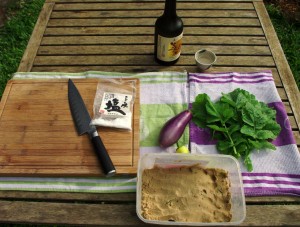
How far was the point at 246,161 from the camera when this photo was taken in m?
1.04

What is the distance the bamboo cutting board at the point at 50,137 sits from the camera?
1022 millimetres

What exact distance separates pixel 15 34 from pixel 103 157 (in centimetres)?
185

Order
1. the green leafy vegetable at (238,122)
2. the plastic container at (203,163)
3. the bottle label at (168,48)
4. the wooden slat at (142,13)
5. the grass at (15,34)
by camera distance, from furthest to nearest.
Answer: the grass at (15,34) < the wooden slat at (142,13) < the bottle label at (168,48) < the green leafy vegetable at (238,122) < the plastic container at (203,163)

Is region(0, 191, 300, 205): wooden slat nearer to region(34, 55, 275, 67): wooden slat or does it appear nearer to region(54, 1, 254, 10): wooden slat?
region(34, 55, 275, 67): wooden slat

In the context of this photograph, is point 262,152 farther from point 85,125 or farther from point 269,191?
point 85,125

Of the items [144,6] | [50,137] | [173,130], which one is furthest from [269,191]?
[144,6]

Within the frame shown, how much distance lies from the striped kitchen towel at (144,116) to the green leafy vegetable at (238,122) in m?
0.09

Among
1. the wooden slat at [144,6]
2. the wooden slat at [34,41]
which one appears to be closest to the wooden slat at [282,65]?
the wooden slat at [144,6]

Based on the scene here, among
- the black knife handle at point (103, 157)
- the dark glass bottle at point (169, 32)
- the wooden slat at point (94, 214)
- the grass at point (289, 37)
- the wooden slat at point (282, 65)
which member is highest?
the dark glass bottle at point (169, 32)

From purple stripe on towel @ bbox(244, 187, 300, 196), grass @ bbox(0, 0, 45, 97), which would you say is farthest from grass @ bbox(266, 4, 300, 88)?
grass @ bbox(0, 0, 45, 97)

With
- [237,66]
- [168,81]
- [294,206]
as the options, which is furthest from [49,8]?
[294,206]

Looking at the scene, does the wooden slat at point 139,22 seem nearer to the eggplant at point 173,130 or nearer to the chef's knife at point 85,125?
the chef's knife at point 85,125

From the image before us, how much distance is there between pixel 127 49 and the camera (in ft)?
4.80

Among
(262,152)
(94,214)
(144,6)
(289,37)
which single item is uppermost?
(144,6)
